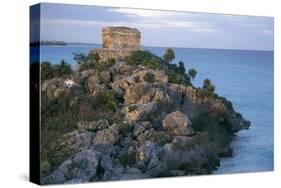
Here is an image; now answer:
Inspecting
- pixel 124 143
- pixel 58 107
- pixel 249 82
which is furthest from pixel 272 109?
pixel 58 107

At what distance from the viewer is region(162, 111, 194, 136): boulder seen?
14.5 metres

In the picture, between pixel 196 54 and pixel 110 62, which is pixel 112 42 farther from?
pixel 196 54

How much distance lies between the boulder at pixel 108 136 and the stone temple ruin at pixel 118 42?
114 cm

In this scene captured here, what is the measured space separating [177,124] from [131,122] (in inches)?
33.7

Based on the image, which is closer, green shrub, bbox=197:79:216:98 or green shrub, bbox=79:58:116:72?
green shrub, bbox=79:58:116:72

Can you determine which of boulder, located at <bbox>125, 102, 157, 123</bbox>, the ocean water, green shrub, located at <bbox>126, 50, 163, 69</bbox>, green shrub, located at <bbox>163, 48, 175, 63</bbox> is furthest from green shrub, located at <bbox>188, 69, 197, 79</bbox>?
boulder, located at <bbox>125, 102, 157, 123</bbox>

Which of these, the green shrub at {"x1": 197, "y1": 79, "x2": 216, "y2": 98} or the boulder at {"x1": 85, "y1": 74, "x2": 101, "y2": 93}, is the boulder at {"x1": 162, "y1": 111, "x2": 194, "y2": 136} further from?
the boulder at {"x1": 85, "y1": 74, "x2": 101, "y2": 93}

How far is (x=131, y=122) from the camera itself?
14156 mm

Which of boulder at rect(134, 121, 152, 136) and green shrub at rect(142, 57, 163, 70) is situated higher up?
green shrub at rect(142, 57, 163, 70)

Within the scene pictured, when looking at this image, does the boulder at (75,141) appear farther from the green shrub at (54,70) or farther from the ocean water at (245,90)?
the ocean water at (245,90)

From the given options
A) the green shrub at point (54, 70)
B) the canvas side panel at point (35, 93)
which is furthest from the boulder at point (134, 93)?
the canvas side panel at point (35, 93)

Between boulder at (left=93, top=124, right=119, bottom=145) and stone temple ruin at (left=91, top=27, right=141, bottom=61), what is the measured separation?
114 centimetres

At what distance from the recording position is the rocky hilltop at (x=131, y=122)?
13578 millimetres
